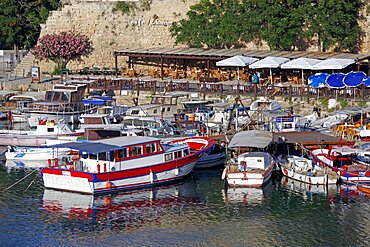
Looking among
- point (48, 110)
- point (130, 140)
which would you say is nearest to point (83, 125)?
point (48, 110)

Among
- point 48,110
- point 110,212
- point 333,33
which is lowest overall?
point 110,212

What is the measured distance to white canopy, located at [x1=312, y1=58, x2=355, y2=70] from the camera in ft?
166

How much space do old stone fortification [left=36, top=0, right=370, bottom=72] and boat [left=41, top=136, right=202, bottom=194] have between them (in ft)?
76.7

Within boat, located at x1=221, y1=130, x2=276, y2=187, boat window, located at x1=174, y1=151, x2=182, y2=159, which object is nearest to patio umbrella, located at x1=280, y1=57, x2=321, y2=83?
boat, located at x1=221, y1=130, x2=276, y2=187

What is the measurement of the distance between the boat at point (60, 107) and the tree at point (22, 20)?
50.8 ft

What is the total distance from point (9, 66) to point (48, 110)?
1596 centimetres

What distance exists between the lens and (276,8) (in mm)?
55031

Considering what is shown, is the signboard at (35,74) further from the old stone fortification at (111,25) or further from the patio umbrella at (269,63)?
the patio umbrella at (269,63)

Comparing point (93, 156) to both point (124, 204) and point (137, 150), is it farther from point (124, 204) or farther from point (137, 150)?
point (124, 204)

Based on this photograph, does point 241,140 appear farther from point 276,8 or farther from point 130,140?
point 276,8

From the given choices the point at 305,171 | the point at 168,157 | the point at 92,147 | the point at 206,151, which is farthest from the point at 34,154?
the point at 305,171

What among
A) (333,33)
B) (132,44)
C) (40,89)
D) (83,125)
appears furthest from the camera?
(132,44)

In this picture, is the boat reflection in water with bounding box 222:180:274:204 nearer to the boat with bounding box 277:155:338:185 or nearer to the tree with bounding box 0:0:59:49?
the boat with bounding box 277:155:338:185

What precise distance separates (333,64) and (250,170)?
45.2ft
